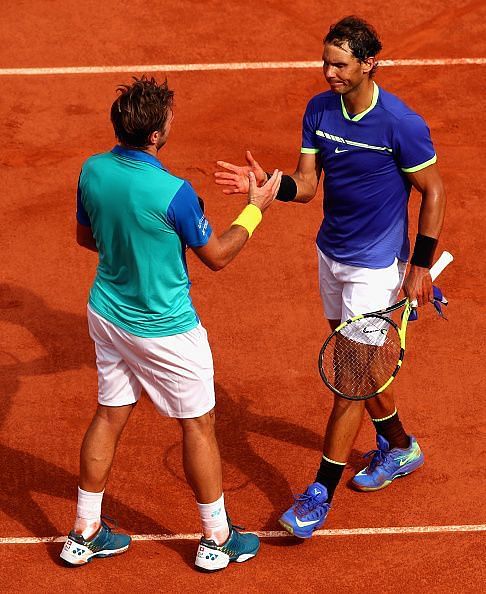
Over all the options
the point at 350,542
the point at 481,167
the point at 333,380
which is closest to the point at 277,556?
the point at 350,542

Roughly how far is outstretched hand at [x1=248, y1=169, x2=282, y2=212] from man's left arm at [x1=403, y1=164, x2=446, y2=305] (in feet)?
2.50

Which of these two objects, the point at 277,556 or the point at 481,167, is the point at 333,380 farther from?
the point at 481,167

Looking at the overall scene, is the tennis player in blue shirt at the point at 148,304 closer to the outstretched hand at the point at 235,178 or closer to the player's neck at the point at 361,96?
the outstretched hand at the point at 235,178

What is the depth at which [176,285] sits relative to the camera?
21.2ft

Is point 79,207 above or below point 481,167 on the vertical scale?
above

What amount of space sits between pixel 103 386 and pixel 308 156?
1.83 metres

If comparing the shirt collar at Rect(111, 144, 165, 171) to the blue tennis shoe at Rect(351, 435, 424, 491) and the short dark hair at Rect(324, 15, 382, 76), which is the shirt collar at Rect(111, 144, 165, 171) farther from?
the blue tennis shoe at Rect(351, 435, 424, 491)

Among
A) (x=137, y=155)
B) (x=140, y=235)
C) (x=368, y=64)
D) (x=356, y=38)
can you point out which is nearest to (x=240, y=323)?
(x=368, y=64)

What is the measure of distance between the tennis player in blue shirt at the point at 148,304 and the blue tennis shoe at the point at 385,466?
881 millimetres

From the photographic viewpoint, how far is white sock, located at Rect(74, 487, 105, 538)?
6.84 m

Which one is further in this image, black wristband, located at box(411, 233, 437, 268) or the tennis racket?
the tennis racket

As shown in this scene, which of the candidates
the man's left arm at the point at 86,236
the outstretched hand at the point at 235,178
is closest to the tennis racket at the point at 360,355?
the outstretched hand at the point at 235,178

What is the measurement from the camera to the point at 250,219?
6586mm

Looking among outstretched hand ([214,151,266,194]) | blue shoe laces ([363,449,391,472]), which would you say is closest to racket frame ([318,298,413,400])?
blue shoe laces ([363,449,391,472])
